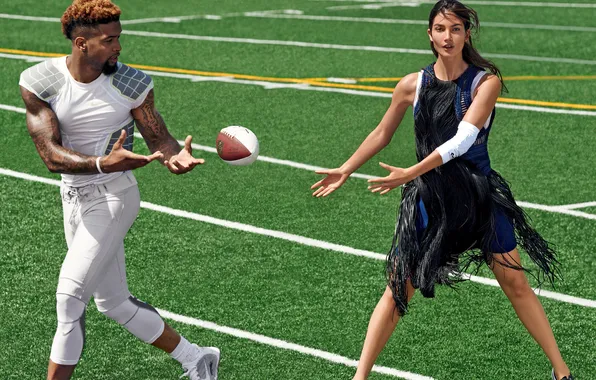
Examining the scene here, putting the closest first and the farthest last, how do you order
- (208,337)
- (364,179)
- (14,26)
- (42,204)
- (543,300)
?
(208,337) → (543,300) → (42,204) → (364,179) → (14,26)

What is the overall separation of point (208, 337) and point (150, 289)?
107 centimetres

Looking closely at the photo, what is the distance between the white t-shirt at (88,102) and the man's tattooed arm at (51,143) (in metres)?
0.05

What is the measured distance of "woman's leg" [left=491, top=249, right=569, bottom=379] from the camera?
6172 millimetres

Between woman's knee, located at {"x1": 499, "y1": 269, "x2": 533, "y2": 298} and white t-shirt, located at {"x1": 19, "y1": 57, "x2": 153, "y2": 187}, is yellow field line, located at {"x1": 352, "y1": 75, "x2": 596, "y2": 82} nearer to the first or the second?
woman's knee, located at {"x1": 499, "y1": 269, "x2": 533, "y2": 298}

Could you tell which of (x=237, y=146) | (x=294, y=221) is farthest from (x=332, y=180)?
(x=294, y=221)

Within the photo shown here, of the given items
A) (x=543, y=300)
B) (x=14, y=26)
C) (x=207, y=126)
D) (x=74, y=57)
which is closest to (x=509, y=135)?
(x=207, y=126)

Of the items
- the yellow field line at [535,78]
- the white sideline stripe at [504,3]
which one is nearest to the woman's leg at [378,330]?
the yellow field line at [535,78]

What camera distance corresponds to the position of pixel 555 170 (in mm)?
11352

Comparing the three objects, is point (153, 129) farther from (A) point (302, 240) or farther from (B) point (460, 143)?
(A) point (302, 240)

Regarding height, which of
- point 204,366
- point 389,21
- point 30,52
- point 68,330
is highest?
point 68,330

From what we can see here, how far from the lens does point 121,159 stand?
5613 mm

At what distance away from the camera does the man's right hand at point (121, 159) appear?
5586mm

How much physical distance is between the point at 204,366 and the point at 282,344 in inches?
32.8

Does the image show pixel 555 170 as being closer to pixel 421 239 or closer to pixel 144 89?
pixel 421 239
